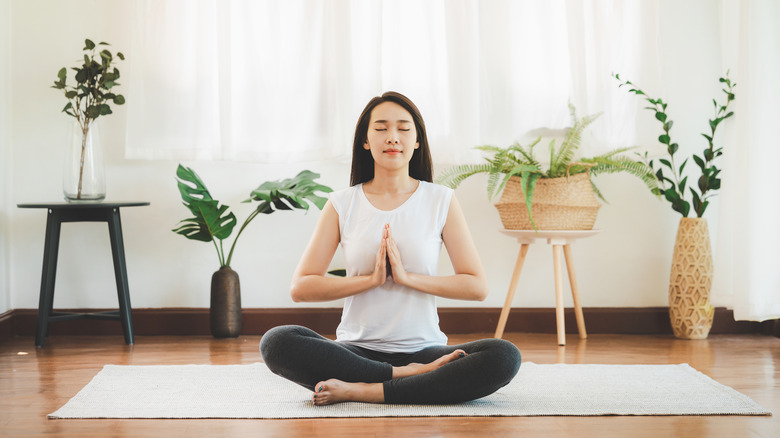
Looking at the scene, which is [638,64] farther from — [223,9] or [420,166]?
[223,9]

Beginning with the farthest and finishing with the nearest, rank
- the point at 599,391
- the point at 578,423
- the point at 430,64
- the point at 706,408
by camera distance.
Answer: the point at 430,64 → the point at 599,391 → the point at 706,408 → the point at 578,423

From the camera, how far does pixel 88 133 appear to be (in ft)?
9.68

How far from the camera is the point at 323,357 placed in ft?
6.17

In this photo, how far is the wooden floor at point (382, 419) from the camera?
1.73 m

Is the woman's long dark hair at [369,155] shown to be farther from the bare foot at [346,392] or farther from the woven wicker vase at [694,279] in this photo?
the woven wicker vase at [694,279]

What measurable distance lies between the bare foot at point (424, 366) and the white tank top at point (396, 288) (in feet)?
0.23

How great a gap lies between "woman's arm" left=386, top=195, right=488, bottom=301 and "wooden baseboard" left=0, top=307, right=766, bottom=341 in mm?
1226

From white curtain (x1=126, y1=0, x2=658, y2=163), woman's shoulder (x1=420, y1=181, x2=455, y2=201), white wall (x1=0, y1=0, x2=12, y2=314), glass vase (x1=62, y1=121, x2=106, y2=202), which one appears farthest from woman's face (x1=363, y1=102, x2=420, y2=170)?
white wall (x1=0, y1=0, x2=12, y2=314)

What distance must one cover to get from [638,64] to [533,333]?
1.20 metres

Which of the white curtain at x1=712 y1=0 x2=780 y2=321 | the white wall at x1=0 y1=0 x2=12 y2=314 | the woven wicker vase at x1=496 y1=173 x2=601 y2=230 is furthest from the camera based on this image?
the white wall at x1=0 y1=0 x2=12 y2=314

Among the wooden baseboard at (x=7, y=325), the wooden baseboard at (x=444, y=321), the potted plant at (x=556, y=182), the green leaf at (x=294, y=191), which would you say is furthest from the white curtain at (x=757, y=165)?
→ the wooden baseboard at (x=7, y=325)

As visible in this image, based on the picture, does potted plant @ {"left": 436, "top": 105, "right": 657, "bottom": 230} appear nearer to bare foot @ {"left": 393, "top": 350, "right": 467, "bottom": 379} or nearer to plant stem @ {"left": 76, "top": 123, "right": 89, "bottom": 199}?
bare foot @ {"left": 393, "top": 350, "right": 467, "bottom": 379}

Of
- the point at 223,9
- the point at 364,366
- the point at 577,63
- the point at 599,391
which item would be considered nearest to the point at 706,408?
the point at 599,391

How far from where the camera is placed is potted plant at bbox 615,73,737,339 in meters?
3.07
